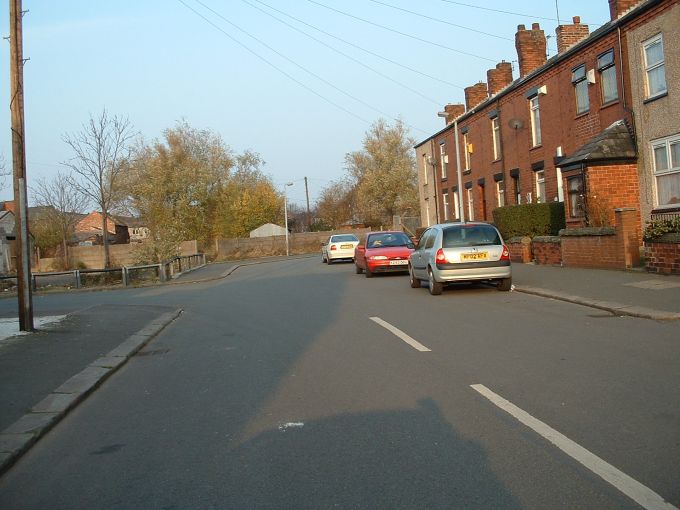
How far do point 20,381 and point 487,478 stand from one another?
5.65 m

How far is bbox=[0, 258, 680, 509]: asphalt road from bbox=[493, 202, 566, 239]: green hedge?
1189cm

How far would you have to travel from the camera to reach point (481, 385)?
6559mm

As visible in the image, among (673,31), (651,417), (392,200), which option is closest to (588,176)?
(673,31)

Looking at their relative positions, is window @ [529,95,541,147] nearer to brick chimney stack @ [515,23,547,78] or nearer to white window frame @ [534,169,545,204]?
white window frame @ [534,169,545,204]

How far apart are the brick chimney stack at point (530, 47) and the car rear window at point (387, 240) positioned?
10978 millimetres

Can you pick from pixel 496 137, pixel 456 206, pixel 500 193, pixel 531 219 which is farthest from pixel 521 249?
pixel 456 206

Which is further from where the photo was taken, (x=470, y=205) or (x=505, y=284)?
(x=470, y=205)

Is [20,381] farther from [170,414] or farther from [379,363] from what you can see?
[379,363]

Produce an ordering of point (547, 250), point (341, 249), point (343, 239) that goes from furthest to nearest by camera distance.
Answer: point (343, 239), point (341, 249), point (547, 250)

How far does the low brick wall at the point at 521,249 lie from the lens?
71.1 feet

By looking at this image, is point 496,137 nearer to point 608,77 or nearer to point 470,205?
point 470,205

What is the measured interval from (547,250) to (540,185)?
7.26m

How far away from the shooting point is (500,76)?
3328 cm

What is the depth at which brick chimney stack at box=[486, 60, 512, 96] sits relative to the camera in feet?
109
